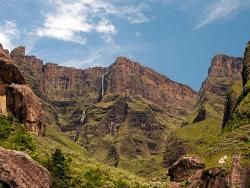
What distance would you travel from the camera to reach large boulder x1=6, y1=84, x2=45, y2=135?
3460 inches

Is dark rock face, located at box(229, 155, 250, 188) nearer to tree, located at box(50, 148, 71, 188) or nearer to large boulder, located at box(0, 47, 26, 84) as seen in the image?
tree, located at box(50, 148, 71, 188)

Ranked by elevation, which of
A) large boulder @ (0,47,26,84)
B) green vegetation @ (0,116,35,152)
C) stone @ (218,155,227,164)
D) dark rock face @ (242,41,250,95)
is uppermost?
dark rock face @ (242,41,250,95)

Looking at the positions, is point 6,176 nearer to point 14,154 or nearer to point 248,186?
point 14,154

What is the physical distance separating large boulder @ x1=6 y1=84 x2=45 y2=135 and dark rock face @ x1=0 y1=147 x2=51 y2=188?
51.3 meters

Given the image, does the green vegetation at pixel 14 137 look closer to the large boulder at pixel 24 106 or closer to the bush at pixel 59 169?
the bush at pixel 59 169

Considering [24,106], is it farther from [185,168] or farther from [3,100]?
[185,168]

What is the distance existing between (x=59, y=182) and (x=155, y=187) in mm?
27735

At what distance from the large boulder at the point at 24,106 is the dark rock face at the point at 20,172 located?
51.3m

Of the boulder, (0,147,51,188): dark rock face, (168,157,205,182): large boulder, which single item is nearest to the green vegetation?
(0,147,51,188): dark rock face

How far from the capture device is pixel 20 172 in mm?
35094

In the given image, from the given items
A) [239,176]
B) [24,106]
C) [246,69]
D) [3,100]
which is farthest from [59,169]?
[246,69]

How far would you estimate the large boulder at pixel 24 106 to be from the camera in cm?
8788

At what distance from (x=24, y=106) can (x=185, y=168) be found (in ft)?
111

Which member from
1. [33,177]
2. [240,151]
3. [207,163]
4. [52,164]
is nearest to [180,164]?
[207,163]
